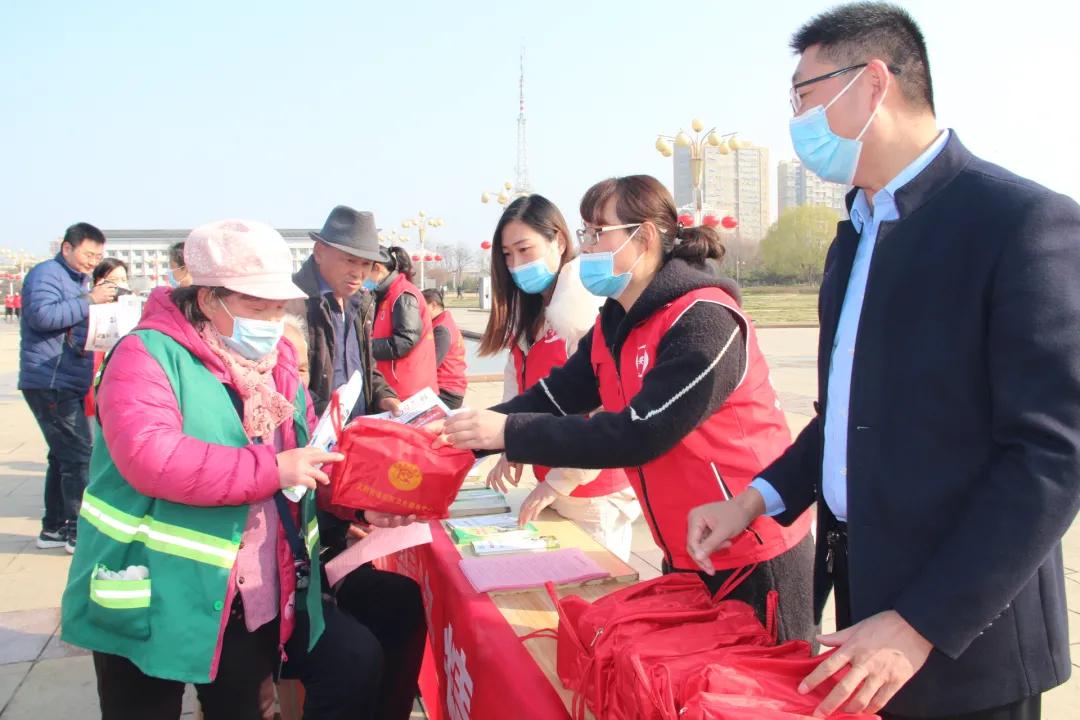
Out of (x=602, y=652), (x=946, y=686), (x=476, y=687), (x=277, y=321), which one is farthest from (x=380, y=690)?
(x=946, y=686)

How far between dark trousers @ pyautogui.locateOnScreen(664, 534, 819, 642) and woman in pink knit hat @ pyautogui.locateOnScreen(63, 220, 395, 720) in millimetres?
1070

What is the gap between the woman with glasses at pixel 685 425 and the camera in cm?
179

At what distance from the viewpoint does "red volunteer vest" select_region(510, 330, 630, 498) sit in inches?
110

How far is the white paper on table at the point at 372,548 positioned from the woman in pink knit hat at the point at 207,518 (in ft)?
0.64

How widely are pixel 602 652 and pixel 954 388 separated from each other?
734mm

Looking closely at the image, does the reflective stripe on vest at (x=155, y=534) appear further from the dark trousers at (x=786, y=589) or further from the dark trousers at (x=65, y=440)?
the dark trousers at (x=65, y=440)

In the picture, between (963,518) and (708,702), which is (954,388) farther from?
(708,702)

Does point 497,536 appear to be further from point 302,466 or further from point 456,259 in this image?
point 456,259

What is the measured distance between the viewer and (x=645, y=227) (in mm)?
2137

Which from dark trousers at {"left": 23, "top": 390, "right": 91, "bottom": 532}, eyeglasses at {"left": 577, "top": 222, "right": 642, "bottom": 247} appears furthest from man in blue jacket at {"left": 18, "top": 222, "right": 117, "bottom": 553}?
eyeglasses at {"left": 577, "top": 222, "right": 642, "bottom": 247}

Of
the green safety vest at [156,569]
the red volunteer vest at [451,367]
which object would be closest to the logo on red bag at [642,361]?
the green safety vest at [156,569]

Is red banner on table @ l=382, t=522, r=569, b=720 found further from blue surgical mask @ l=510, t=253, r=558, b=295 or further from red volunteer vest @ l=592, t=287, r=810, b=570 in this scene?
blue surgical mask @ l=510, t=253, r=558, b=295

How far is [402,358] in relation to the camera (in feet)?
16.4

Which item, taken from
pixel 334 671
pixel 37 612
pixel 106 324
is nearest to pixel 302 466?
pixel 334 671
